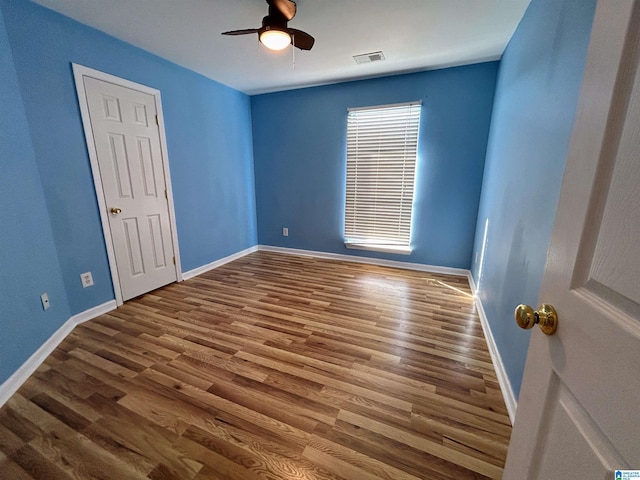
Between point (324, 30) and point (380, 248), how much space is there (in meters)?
2.61

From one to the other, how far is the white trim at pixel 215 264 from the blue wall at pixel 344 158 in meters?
0.34

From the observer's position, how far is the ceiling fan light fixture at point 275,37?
1794 millimetres

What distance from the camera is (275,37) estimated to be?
72.6 inches

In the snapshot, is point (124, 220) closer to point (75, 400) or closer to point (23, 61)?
point (23, 61)

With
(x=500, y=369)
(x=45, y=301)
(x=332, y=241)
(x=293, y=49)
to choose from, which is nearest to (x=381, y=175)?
(x=332, y=241)

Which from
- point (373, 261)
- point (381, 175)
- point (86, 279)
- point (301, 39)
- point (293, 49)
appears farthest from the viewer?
point (373, 261)

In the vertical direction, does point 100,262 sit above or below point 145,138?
below

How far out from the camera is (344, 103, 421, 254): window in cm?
334

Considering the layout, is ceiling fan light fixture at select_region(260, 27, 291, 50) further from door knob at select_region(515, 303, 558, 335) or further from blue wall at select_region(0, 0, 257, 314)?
door knob at select_region(515, 303, 558, 335)

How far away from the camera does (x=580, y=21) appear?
1.05m

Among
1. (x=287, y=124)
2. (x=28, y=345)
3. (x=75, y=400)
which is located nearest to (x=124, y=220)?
(x=28, y=345)

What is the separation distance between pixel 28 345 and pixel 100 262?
0.85 meters

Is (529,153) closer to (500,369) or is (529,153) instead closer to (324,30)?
(500,369)

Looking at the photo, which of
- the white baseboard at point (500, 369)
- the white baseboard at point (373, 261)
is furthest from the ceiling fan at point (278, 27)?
the white baseboard at point (373, 261)
